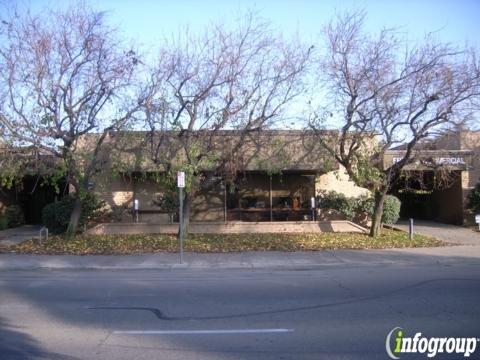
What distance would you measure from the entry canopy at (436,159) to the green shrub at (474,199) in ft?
3.69

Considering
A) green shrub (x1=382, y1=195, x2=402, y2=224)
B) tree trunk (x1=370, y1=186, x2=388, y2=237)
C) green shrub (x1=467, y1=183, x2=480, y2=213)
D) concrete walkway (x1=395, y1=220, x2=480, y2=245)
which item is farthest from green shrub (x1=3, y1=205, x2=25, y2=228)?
green shrub (x1=467, y1=183, x2=480, y2=213)

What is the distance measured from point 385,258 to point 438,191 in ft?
45.9

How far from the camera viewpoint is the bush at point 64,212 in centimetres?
2019

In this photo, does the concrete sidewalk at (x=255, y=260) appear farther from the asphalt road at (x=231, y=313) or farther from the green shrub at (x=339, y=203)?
the green shrub at (x=339, y=203)

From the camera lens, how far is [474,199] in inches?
885

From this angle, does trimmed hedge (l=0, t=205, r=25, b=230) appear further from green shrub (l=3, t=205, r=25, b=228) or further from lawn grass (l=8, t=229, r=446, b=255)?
lawn grass (l=8, t=229, r=446, b=255)

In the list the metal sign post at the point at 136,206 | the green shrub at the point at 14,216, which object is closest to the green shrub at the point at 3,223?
the green shrub at the point at 14,216

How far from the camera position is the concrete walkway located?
1812 centimetres

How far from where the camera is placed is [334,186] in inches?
931

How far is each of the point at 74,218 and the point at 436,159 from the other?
14410 millimetres

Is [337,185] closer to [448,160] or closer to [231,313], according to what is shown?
[448,160]

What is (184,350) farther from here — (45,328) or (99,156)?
(99,156)

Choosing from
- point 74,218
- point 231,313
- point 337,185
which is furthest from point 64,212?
point 231,313

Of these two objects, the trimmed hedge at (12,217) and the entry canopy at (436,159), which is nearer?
the entry canopy at (436,159)
